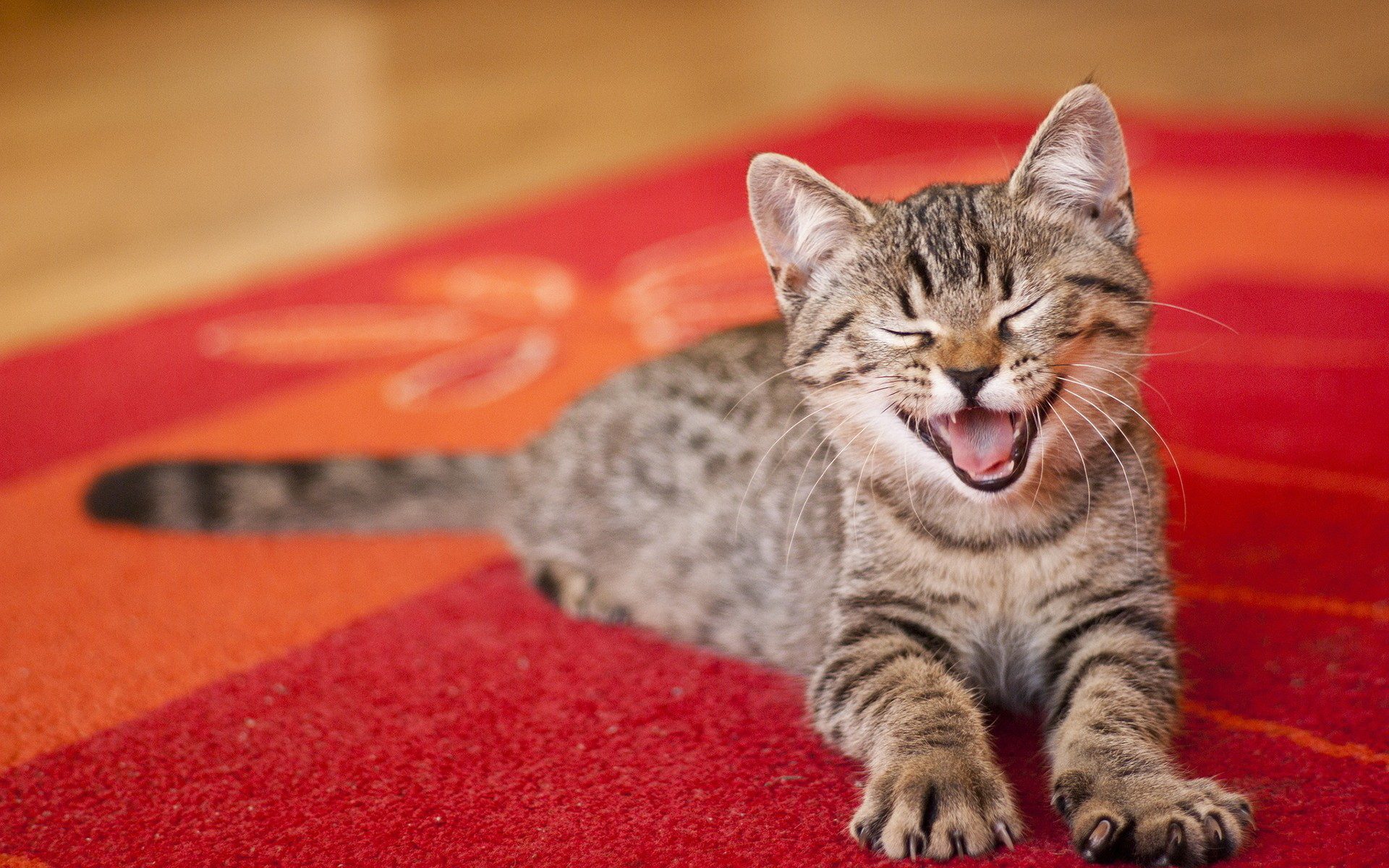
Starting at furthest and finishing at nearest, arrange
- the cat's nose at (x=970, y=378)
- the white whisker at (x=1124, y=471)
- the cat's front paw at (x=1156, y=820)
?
the white whisker at (x=1124, y=471)
the cat's nose at (x=970, y=378)
the cat's front paw at (x=1156, y=820)

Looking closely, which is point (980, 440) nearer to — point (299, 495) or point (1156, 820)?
point (1156, 820)

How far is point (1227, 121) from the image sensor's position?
4.66 m

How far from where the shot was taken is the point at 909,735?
1434 mm

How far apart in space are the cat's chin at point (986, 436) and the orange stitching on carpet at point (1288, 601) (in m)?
0.41

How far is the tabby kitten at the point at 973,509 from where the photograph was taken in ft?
4.50

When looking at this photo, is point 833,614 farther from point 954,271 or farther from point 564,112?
point 564,112

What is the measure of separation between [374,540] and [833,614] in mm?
891

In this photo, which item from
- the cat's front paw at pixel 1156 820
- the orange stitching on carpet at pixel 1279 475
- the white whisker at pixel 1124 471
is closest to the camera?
the cat's front paw at pixel 1156 820

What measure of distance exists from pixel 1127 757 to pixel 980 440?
35 centimetres

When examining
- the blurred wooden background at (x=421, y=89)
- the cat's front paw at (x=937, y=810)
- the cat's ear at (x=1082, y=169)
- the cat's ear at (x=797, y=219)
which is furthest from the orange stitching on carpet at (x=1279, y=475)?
the blurred wooden background at (x=421, y=89)

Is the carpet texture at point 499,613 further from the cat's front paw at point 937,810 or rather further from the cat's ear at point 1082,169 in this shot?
the cat's ear at point 1082,169

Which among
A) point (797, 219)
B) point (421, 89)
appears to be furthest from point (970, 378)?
point (421, 89)

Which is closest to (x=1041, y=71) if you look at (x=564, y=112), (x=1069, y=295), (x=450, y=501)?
(x=564, y=112)

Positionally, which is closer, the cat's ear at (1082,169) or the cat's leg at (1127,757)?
the cat's leg at (1127,757)
